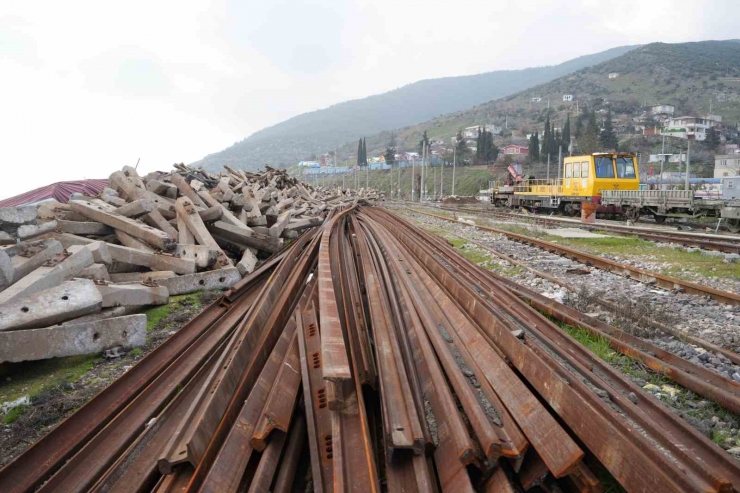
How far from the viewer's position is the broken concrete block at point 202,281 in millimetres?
6273

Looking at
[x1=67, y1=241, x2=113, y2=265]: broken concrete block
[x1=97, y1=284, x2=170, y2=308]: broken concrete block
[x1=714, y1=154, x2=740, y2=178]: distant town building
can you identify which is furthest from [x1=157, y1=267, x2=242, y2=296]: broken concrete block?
[x1=714, y1=154, x2=740, y2=178]: distant town building

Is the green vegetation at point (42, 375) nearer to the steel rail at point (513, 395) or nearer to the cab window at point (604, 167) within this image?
the steel rail at point (513, 395)

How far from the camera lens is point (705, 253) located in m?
9.18

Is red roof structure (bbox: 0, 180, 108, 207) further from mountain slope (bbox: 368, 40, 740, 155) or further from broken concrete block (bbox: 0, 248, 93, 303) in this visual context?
mountain slope (bbox: 368, 40, 740, 155)

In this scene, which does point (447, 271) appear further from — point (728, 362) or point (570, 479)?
point (570, 479)

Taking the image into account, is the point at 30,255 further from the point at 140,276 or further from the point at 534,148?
the point at 534,148

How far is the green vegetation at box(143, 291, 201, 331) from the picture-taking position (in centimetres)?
537

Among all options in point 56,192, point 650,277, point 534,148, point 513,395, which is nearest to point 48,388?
point 513,395

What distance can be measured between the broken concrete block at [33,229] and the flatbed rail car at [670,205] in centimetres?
1638

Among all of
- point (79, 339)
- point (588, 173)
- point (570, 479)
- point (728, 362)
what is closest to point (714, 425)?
point (728, 362)

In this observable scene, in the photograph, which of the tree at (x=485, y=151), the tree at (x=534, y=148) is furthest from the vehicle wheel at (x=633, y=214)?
the tree at (x=485, y=151)

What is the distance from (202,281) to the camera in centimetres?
658

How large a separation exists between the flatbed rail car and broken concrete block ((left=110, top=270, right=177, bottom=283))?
1496cm

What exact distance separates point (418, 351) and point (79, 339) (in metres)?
3.08
